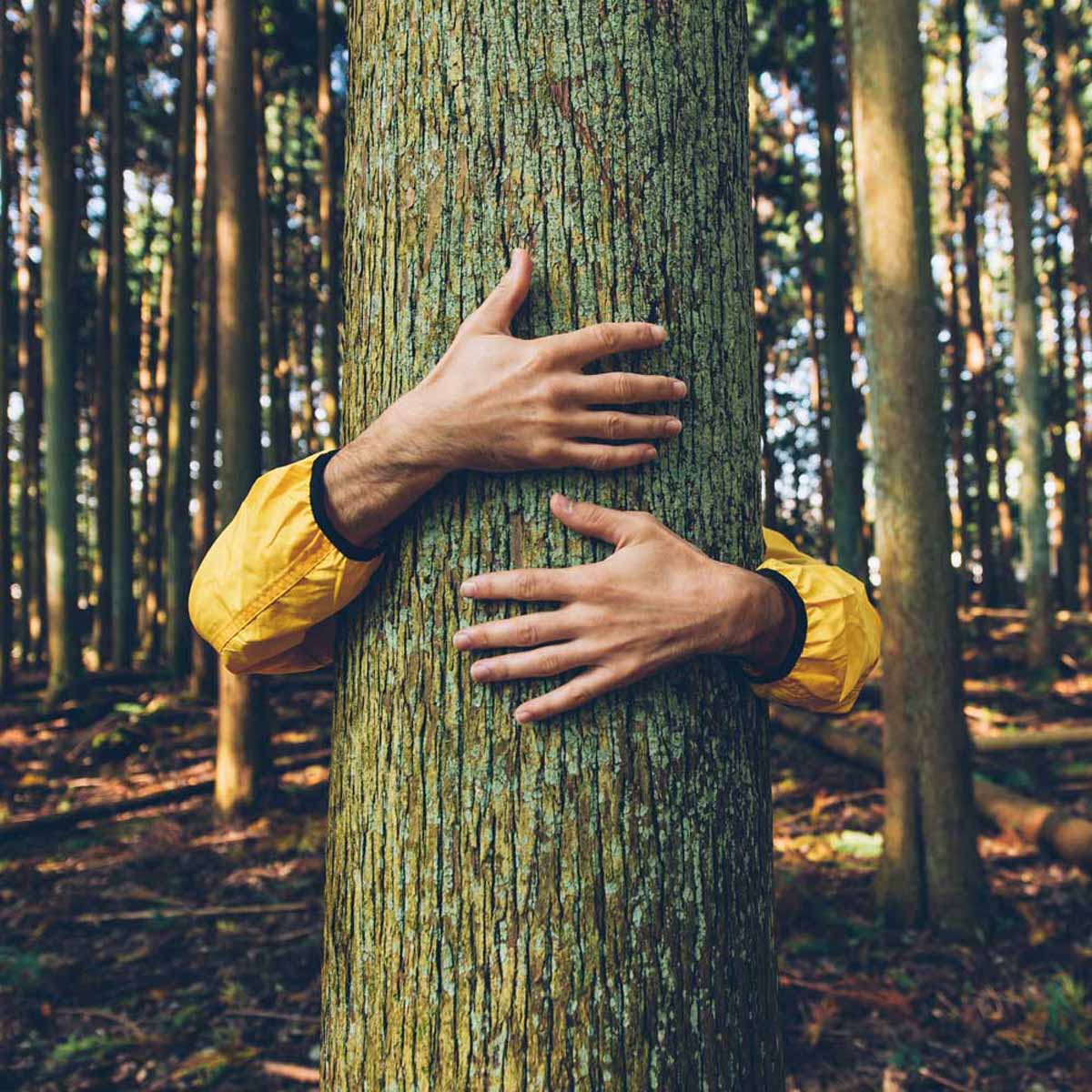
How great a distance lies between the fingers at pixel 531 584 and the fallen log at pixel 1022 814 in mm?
5067

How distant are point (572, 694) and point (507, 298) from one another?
651 mm

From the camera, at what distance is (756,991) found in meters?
1.52

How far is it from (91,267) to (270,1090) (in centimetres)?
2118

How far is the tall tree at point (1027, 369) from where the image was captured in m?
10.8

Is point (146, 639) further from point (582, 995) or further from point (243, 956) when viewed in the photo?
point (582, 995)

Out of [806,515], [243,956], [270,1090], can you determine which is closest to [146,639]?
[806,515]

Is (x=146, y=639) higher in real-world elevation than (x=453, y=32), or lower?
lower

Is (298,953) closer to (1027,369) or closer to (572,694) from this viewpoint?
(572,694)

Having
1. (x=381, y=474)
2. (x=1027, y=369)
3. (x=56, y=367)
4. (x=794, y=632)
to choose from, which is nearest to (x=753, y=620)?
(x=794, y=632)

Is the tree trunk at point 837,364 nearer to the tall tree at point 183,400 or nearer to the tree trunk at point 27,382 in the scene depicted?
the tall tree at point 183,400

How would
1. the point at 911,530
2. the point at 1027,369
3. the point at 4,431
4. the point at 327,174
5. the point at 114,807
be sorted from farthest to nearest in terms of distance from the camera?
the point at 327,174 → the point at 4,431 → the point at 1027,369 → the point at 114,807 → the point at 911,530

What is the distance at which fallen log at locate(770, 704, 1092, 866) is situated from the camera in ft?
17.5

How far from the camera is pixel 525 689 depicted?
1432mm

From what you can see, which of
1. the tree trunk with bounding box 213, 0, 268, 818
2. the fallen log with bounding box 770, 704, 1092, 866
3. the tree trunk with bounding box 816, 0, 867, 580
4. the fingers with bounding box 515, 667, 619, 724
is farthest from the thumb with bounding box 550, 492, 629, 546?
the tree trunk with bounding box 816, 0, 867, 580
